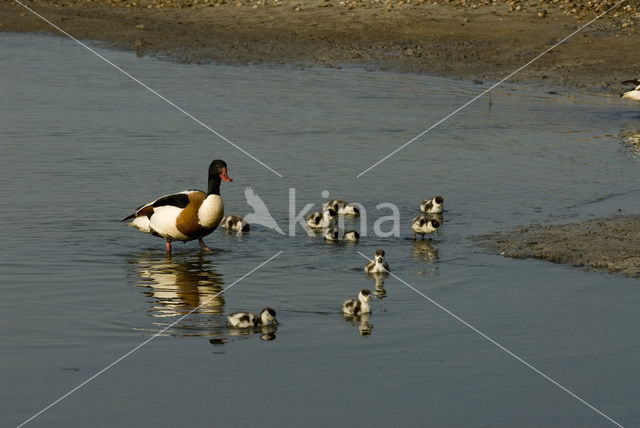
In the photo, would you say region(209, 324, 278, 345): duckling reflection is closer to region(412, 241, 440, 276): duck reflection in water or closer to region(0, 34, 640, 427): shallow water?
region(0, 34, 640, 427): shallow water

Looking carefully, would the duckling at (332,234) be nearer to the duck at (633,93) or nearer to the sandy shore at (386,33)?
the duck at (633,93)

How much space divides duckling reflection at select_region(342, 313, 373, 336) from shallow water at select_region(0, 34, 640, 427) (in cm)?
6

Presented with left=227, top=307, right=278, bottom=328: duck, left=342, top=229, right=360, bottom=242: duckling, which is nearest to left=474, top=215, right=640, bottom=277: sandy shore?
left=342, top=229, right=360, bottom=242: duckling

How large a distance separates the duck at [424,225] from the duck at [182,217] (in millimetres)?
2729

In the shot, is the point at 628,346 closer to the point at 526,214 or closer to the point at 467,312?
the point at 467,312

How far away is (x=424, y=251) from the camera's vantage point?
48.3ft

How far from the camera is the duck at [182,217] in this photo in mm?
14664

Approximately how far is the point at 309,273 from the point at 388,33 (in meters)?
21.9

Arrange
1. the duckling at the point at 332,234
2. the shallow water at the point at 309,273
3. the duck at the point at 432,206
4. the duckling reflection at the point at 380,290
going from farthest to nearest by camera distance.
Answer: the duck at the point at 432,206
the duckling at the point at 332,234
the duckling reflection at the point at 380,290
the shallow water at the point at 309,273

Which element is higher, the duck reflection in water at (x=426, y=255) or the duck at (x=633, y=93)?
the duck at (x=633, y=93)

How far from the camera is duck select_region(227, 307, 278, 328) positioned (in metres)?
11.0

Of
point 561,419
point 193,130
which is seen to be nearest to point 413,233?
point 561,419

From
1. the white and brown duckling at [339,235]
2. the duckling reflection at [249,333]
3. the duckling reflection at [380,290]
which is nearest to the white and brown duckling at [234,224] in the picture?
the white and brown duckling at [339,235]

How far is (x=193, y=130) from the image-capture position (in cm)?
2288
